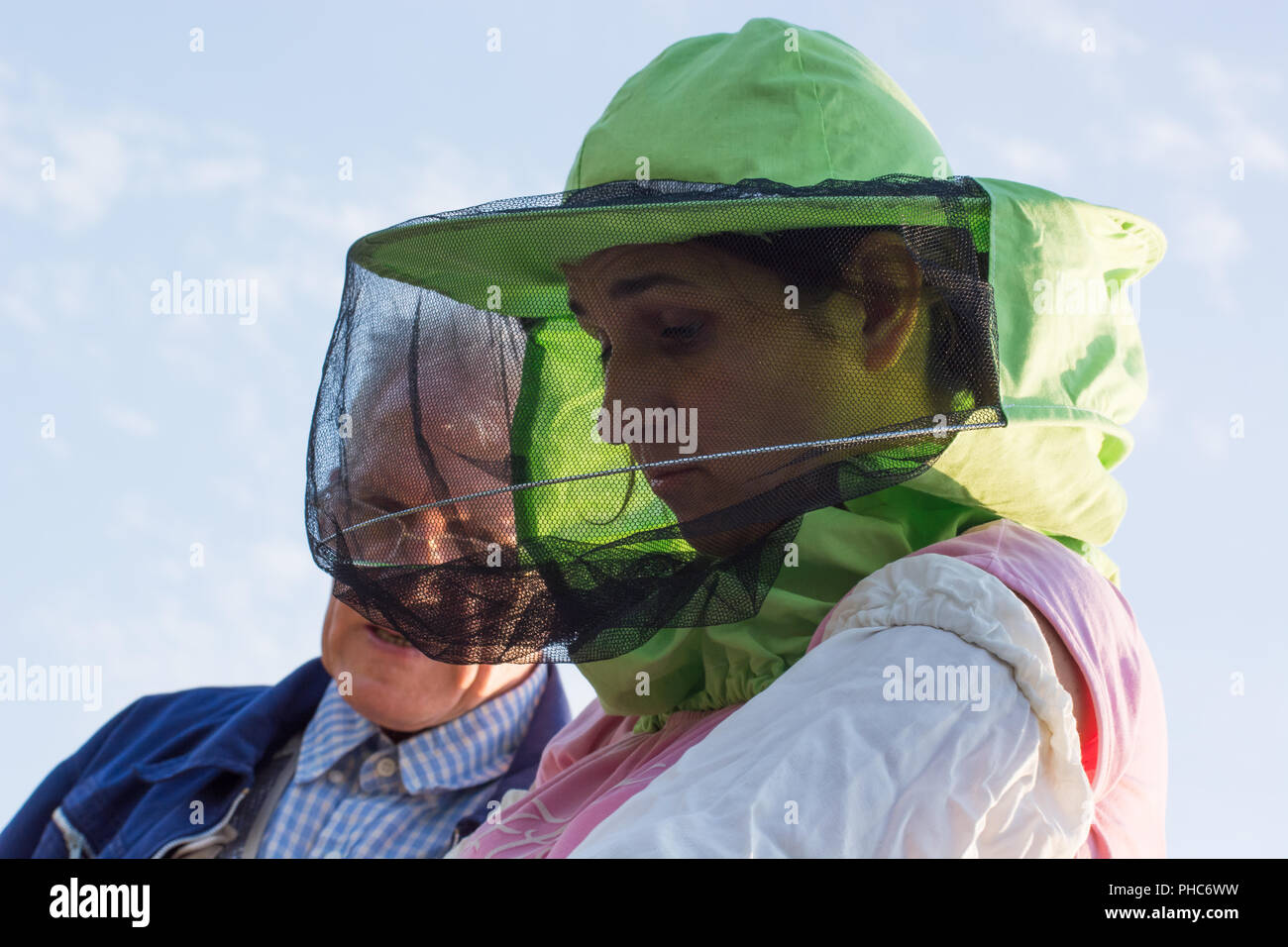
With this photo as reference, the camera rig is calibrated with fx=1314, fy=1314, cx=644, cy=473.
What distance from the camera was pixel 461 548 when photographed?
2.19 metres

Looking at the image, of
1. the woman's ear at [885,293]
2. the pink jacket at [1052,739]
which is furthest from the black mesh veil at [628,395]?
the pink jacket at [1052,739]

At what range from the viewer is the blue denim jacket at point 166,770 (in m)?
3.79

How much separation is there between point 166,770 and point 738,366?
8.94 feet

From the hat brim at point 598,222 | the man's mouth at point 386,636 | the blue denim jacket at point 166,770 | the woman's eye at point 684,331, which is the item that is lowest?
the blue denim jacket at point 166,770

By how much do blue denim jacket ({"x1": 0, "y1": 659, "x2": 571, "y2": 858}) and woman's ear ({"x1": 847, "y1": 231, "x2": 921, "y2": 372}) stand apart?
206cm

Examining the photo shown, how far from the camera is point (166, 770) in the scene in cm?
397

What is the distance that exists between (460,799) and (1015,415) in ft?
7.51

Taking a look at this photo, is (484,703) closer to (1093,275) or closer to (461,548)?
(461,548)

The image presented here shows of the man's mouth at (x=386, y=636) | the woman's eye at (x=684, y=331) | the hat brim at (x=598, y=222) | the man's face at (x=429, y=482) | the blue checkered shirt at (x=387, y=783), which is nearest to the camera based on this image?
the hat brim at (x=598, y=222)

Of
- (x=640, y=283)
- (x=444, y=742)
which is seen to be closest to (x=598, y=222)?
(x=640, y=283)

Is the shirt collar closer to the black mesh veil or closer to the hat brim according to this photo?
the black mesh veil

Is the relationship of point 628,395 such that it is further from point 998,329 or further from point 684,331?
point 998,329

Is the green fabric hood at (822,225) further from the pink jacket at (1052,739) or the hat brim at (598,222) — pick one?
the pink jacket at (1052,739)

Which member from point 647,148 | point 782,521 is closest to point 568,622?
point 782,521
